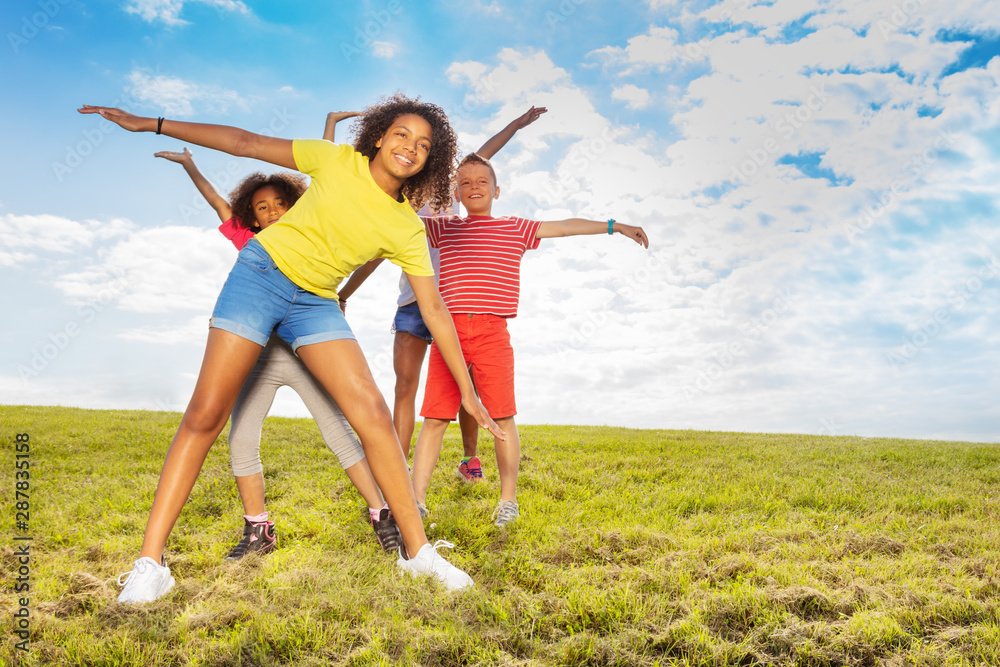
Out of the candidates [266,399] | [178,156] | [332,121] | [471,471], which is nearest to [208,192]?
[178,156]

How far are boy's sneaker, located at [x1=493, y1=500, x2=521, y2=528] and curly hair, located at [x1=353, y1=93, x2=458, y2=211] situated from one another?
2.00m

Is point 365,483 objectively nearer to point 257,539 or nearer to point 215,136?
point 257,539

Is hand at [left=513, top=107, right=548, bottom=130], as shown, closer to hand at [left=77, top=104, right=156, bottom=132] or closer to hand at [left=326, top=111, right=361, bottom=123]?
hand at [left=326, top=111, right=361, bottom=123]

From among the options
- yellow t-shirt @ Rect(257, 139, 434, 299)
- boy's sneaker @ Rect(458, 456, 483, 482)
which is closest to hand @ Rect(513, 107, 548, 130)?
yellow t-shirt @ Rect(257, 139, 434, 299)

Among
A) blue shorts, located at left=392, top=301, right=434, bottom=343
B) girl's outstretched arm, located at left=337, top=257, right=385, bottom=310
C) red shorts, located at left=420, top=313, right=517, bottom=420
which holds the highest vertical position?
girl's outstretched arm, located at left=337, top=257, right=385, bottom=310

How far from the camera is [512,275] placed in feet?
14.0

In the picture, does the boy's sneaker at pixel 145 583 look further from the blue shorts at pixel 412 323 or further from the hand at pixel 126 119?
the blue shorts at pixel 412 323

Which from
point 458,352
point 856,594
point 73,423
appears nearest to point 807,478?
point 856,594

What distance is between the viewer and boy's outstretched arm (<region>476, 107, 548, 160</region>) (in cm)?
525

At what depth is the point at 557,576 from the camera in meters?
2.90

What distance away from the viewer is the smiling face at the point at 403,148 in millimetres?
3072

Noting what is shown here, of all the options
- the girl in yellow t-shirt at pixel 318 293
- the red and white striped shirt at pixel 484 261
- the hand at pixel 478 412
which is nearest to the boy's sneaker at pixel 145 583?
the girl in yellow t-shirt at pixel 318 293

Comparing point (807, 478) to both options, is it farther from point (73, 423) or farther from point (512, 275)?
point (73, 423)

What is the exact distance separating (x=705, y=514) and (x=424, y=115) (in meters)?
3.25
